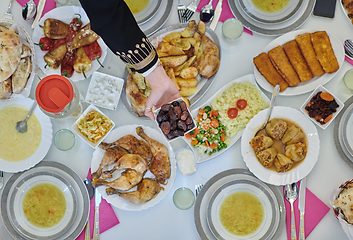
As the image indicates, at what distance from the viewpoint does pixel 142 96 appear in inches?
80.3

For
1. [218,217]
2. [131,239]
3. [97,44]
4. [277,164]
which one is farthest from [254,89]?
[131,239]

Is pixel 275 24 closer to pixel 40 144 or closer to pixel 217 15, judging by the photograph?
pixel 217 15

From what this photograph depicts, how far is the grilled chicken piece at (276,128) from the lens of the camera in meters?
1.96

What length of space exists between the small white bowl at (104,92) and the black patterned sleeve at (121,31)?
0.44m

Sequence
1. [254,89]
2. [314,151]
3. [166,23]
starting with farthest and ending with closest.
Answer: [166,23] → [254,89] → [314,151]

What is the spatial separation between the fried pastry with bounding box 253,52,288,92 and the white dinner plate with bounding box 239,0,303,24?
287 mm

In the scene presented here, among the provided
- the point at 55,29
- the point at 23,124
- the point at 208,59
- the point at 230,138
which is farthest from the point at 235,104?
the point at 23,124

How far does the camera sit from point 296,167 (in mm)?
1934

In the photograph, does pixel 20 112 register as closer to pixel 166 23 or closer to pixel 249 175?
pixel 166 23

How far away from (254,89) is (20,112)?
1.80 meters

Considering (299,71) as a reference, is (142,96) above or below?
below

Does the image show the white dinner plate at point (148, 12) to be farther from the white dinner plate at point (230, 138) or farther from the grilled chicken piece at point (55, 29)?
the white dinner plate at point (230, 138)

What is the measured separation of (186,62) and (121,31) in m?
0.69

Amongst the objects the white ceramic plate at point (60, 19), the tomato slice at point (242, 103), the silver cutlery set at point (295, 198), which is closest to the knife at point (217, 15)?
the tomato slice at point (242, 103)
